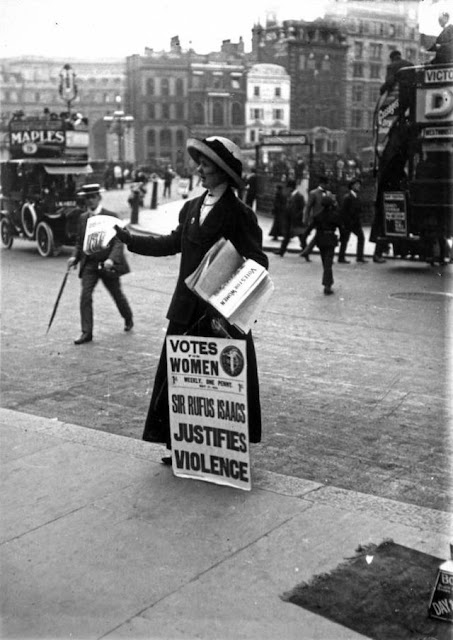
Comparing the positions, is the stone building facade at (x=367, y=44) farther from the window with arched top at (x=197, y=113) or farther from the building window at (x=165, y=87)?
the building window at (x=165, y=87)

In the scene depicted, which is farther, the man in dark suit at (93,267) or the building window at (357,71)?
the building window at (357,71)

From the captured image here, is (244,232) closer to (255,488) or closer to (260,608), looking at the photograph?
(255,488)

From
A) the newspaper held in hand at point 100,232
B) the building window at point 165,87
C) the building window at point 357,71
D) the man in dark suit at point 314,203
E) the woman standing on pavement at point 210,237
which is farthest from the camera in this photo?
the building window at point 357,71

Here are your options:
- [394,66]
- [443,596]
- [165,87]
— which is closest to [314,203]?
[394,66]

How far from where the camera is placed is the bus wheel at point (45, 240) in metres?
19.3

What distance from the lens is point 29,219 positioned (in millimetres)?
20125

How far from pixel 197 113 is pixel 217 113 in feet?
7.77

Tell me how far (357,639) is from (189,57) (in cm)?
4645

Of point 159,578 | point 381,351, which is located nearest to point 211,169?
point 159,578

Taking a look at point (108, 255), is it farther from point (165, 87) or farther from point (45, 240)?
point (165, 87)

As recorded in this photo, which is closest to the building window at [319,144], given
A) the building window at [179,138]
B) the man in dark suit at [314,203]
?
the building window at [179,138]

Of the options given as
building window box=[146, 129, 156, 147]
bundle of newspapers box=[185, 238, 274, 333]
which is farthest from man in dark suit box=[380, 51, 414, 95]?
building window box=[146, 129, 156, 147]

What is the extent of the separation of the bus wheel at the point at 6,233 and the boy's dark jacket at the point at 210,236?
17088 mm

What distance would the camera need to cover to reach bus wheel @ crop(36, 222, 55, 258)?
1933 centimetres
